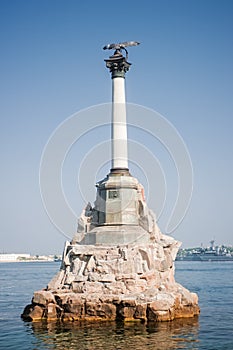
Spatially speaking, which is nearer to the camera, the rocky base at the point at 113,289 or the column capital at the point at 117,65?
the rocky base at the point at 113,289

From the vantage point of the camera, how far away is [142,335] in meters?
20.2

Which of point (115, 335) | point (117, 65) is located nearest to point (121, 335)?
point (115, 335)

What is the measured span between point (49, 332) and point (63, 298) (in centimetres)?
254

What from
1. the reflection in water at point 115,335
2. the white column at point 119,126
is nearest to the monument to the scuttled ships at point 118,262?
the white column at point 119,126

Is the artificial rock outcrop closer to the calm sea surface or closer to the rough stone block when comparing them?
the rough stone block

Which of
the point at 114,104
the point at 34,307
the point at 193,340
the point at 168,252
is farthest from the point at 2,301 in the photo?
the point at 193,340

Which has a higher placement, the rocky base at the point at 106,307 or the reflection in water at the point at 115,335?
the rocky base at the point at 106,307

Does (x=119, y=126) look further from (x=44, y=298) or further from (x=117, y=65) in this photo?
(x=44, y=298)

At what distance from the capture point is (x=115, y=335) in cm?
2020

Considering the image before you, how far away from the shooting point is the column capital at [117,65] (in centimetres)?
2850

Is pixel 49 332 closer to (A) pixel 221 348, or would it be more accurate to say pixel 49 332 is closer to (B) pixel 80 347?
(B) pixel 80 347

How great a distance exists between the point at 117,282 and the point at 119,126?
8569 millimetres

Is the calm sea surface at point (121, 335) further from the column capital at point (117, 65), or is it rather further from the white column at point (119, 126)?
the column capital at point (117, 65)

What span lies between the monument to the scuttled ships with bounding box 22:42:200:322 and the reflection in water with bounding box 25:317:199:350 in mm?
716
